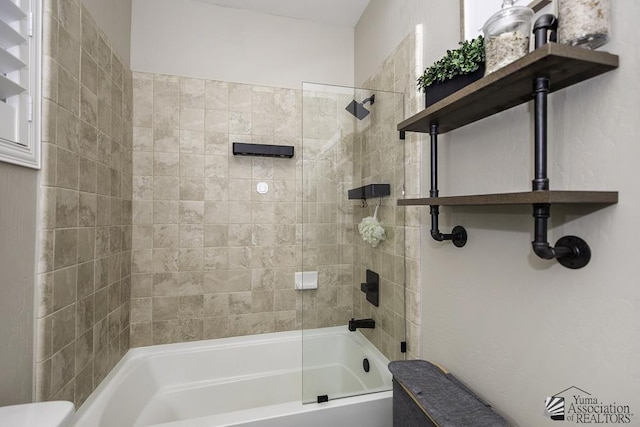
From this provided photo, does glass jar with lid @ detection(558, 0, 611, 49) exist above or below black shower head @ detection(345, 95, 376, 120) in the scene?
below

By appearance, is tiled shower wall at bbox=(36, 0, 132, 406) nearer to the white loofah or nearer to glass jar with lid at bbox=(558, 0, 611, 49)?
the white loofah

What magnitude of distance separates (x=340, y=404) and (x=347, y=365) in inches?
11.3

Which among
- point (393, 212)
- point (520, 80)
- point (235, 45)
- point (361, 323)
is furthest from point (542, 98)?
point (235, 45)

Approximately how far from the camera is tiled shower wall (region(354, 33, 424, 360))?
4.62ft

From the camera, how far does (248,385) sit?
1.89m

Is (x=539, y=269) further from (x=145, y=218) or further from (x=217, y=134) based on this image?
(x=145, y=218)

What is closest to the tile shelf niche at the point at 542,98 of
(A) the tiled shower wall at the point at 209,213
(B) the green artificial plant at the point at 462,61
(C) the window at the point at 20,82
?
(B) the green artificial plant at the point at 462,61

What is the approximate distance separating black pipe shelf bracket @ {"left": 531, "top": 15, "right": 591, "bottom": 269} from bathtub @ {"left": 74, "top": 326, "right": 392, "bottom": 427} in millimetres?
1076

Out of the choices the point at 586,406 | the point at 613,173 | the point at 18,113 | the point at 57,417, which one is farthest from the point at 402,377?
the point at 18,113

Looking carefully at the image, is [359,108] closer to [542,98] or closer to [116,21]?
[542,98]

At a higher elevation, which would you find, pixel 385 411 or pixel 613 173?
pixel 613 173

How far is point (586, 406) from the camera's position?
68cm

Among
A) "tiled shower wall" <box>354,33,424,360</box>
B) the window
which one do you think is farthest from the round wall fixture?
the window

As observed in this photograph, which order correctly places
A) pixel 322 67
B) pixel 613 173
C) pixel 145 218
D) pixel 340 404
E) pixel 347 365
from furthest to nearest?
pixel 322 67, pixel 145 218, pixel 347 365, pixel 340 404, pixel 613 173
